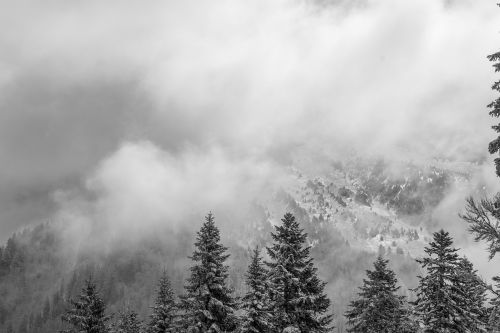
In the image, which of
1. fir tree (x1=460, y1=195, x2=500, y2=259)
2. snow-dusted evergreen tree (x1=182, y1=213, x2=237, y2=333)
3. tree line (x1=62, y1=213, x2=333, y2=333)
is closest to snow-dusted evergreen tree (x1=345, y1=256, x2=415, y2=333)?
tree line (x1=62, y1=213, x2=333, y2=333)

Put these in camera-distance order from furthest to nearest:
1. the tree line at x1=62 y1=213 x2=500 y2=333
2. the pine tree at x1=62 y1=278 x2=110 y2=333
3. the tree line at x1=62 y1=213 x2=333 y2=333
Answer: the pine tree at x1=62 y1=278 x2=110 y2=333
the tree line at x1=62 y1=213 x2=500 y2=333
the tree line at x1=62 y1=213 x2=333 y2=333

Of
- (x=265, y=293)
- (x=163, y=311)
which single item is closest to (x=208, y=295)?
(x=265, y=293)

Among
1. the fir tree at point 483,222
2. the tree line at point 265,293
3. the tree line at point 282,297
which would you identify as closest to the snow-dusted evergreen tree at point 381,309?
the tree line at point 282,297

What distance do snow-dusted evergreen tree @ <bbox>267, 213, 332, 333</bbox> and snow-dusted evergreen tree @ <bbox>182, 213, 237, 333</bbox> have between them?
373cm

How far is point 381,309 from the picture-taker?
39.1 m

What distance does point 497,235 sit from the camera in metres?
14.9

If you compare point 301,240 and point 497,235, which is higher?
point 301,240

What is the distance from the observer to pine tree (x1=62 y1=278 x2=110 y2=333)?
123 feet

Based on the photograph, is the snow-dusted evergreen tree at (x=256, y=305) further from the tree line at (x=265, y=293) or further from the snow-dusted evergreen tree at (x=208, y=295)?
the snow-dusted evergreen tree at (x=208, y=295)

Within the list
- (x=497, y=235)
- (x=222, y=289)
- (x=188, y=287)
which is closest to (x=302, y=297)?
(x=222, y=289)

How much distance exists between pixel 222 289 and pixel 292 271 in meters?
5.39

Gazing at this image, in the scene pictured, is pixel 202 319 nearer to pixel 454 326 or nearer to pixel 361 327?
pixel 361 327

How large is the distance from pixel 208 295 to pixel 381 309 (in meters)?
14.6

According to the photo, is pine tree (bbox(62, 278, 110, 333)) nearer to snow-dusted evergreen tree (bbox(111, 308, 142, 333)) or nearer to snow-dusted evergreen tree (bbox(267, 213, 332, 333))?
snow-dusted evergreen tree (bbox(111, 308, 142, 333))
